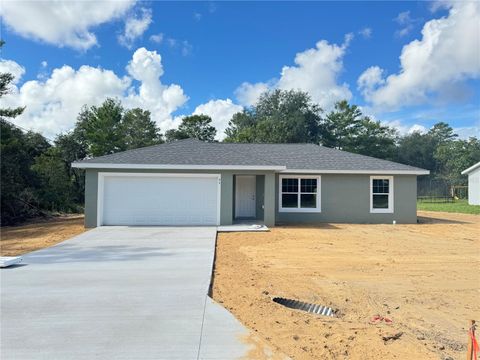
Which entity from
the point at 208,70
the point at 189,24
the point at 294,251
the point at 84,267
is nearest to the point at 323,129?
the point at 208,70

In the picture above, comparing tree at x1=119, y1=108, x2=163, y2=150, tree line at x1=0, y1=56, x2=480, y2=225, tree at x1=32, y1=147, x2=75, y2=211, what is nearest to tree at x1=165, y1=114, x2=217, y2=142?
tree line at x1=0, y1=56, x2=480, y2=225

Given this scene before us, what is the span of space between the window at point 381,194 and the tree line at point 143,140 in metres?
18.0

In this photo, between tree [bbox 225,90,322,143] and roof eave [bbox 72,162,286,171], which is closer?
roof eave [bbox 72,162,286,171]

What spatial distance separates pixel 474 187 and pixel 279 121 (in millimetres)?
22527

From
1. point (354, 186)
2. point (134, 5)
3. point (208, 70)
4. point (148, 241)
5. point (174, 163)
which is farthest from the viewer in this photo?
point (208, 70)

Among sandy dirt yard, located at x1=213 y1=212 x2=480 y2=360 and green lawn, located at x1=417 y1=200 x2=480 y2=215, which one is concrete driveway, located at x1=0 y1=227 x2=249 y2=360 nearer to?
sandy dirt yard, located at x1=213 y1=212 x2=480 y2=360

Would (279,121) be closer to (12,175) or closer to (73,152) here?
(73,152)

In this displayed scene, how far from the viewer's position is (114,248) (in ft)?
30.8

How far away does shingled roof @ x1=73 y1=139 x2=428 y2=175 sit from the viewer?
1432 centimetres

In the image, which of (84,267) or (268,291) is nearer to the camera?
(268,291)

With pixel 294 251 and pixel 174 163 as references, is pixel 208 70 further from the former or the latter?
pixel 294 251

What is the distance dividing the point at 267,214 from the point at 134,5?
9.59 m

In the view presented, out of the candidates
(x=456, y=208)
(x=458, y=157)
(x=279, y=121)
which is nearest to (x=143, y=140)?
(x=279, y=121)

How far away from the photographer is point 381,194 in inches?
672
